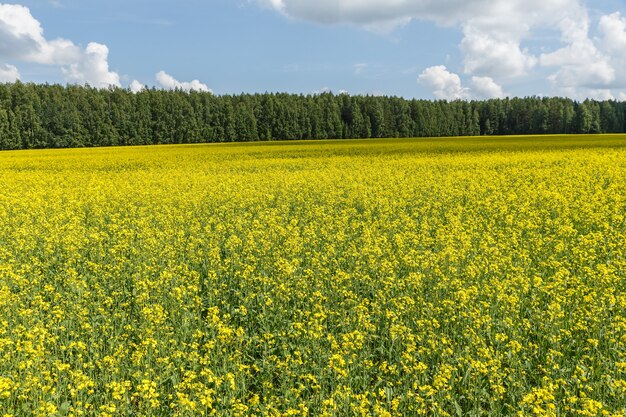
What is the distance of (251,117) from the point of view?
9775 centimetres

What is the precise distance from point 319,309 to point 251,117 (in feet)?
309

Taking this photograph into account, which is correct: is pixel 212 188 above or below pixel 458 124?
below

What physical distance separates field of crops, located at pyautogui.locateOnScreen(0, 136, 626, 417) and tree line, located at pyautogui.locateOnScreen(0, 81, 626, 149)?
78.8 m

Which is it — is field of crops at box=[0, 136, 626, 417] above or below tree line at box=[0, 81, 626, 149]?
below

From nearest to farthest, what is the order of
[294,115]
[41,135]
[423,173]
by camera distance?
[423,173]
[41,135]
[294,115]

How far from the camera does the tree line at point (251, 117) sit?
84.3m

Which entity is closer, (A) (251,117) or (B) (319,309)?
(B) (319,309)

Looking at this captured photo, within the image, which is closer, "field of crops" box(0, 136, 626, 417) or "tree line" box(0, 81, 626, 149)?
"field of crops" box(0, 136, 626, 417)

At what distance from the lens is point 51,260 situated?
962 cm

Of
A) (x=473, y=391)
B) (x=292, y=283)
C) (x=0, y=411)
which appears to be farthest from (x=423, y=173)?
(x=0, y=411)

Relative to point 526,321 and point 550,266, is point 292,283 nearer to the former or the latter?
point 526,321

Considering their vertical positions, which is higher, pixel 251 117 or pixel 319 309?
pixel 251 117

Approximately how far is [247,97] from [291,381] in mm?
101620

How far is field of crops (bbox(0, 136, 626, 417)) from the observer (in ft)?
16.1
